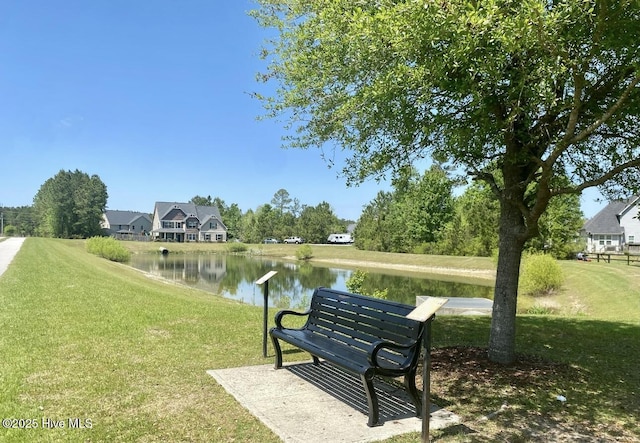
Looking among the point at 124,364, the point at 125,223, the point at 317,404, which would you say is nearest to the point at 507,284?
the point at 317,404

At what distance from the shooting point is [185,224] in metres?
87.6

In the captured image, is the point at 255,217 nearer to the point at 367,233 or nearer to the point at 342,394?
the point at 367,233

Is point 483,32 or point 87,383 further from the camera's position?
point 87,383

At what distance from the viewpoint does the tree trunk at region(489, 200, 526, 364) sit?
6.23 m

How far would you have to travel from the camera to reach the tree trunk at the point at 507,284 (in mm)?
6227

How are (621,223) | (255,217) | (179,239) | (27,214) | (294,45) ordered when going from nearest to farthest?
(294,45) < (621,223) < (179,239) < (255,217) < (27,214)

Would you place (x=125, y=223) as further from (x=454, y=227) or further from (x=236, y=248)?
(x=454, y=227)

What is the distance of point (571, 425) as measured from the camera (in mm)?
4602

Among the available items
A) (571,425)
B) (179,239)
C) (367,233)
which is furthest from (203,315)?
(179,239)

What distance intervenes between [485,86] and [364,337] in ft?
9.95

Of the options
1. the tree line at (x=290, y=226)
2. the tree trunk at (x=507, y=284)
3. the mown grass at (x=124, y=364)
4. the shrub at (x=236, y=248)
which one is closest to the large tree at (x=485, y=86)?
the tree trunk at (x=507, y=284)

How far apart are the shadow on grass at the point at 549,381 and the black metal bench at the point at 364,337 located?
3.11ft

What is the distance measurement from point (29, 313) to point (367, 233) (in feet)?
193

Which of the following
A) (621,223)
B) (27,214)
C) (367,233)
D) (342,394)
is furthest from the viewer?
(27,214)
